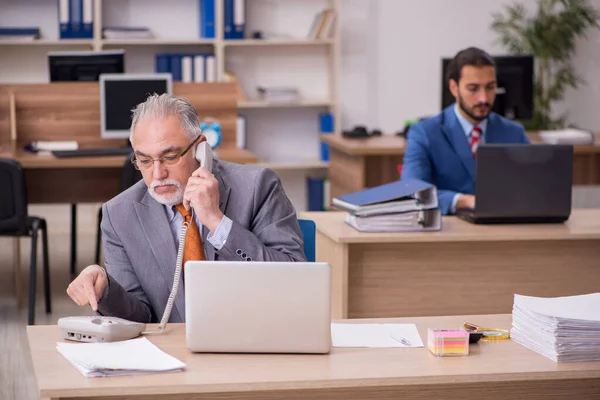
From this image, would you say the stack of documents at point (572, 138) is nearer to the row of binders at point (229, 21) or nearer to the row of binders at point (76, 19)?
the row of binders at point (229, 21)

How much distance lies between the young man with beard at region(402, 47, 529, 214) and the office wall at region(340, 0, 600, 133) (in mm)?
3384

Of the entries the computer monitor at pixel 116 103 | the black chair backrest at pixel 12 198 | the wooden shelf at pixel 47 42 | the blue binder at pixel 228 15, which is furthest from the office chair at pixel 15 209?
the blue binder at pixel 228 15

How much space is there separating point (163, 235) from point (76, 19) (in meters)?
4.73

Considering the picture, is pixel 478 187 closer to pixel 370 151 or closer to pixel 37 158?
pixel 370 151

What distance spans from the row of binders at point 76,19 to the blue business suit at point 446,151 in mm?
3446

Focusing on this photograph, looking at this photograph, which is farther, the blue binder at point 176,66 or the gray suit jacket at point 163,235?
the blue binder at point 176,66

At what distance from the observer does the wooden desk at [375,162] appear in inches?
223

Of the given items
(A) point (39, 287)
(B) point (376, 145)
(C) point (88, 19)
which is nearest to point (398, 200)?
(B) point (376, 145)

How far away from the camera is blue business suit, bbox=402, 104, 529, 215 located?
13.6ft

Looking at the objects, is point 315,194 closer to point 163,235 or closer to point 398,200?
point 398,200

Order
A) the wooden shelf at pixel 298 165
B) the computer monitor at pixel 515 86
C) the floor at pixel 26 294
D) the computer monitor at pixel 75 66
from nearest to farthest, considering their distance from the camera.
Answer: the floor at pixel 26 294 → the computer monitor at pixel 75 66 → the computer monitor at pixel 515 86 → the wooden shelf at pixel 298 165

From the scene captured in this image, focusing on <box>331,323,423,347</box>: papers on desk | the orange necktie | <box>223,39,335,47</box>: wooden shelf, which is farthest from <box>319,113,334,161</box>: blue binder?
<box>331,323,423,347</box>: papers on desk

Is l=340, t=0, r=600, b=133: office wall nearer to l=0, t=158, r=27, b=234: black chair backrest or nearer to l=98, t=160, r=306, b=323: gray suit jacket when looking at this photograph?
l=0, t=158, r=27, b=234: black chair backrest

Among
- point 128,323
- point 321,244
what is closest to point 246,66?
point 321,244
